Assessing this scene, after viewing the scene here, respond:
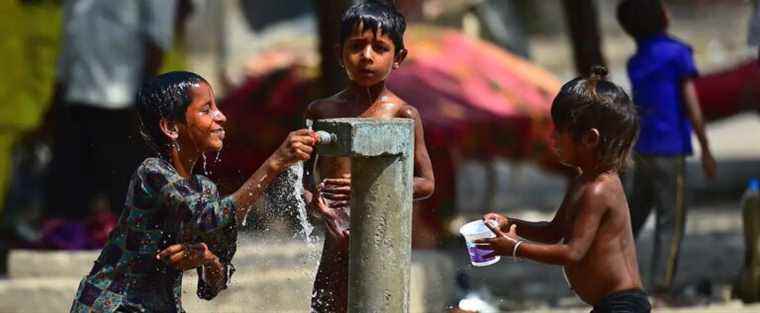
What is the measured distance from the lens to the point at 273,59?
10836 mm

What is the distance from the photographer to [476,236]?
4.67 m

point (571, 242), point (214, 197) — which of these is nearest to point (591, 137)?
point (571, 242)

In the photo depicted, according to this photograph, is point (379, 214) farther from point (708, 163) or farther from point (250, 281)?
point (708, 163)

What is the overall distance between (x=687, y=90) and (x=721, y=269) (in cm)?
160

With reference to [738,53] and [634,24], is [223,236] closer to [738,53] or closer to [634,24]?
[634,24]

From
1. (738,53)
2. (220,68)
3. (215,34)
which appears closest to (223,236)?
(220,68)

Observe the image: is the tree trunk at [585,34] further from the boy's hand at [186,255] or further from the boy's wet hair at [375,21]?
the boy's hand at [186,255]

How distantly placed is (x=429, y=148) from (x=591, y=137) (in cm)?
393

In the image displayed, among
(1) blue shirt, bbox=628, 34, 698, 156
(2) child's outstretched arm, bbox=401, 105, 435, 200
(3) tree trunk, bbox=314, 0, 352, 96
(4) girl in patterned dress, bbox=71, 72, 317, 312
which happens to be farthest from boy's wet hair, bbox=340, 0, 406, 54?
(1) blue shirt, bbox=628, 34, 698, 156

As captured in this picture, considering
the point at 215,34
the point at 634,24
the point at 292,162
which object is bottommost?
the point at 292,162

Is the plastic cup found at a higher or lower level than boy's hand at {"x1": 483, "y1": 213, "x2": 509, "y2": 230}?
lower

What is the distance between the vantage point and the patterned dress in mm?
4648

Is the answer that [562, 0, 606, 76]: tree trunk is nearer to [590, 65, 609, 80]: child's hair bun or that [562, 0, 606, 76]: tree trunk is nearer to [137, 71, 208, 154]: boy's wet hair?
[590, 65, 609, 80]: child's hair bun

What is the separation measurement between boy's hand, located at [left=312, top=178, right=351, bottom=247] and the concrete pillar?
62cm
